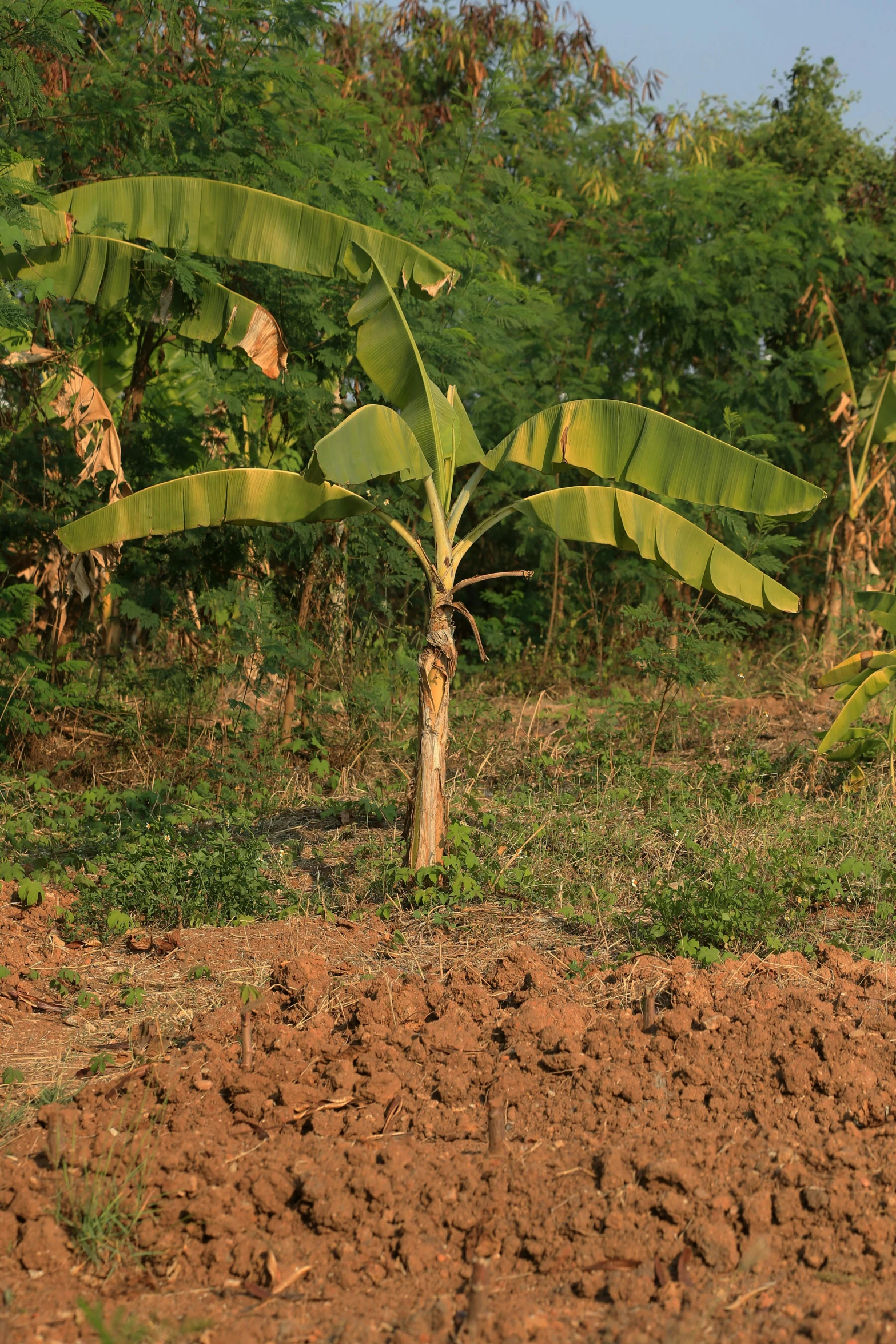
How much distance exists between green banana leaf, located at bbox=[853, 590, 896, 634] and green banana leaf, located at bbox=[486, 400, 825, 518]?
208 centimetres

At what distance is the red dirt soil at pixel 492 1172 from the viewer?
2650 millimetres

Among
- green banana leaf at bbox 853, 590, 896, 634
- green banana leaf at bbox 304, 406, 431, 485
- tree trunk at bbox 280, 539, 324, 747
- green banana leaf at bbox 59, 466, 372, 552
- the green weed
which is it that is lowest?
the green weed

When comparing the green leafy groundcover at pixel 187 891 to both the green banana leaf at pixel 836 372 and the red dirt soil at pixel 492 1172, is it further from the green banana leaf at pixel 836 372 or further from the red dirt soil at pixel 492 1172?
the green banana leaf at pixel 836 372

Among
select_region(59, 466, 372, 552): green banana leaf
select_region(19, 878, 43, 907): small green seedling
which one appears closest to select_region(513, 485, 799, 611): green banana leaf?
select_region(59, 466, 372, 552): green banana leaf

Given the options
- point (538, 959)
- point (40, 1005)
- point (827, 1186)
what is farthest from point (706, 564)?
point (40, 1005)

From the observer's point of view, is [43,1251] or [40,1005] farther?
[40,1005]

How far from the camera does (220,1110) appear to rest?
138 inches

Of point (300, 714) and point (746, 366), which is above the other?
point (746, 366)

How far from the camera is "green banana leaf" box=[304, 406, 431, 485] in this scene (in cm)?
454

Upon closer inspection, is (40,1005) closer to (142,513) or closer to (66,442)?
(142,513)

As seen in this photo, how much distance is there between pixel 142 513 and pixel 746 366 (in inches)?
275

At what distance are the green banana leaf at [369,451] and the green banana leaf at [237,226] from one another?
4.00 ft

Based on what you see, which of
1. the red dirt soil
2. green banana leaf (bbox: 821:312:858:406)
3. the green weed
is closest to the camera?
the red dirt soil

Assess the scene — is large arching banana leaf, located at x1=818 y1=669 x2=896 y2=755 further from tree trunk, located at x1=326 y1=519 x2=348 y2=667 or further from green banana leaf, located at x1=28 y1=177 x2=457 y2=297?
tree trunk, located at x1=326 y1=519 x2=348 y2=667
